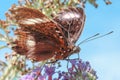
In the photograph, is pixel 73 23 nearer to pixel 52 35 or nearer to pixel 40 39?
pixel 52 35

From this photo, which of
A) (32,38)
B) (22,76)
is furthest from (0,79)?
(32,38)

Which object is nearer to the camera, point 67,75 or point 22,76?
point 67,75

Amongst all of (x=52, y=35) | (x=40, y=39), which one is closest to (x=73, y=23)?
(x=52, y=35)

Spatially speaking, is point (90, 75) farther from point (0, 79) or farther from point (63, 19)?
point (0, 79)

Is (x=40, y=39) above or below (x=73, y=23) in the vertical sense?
below
